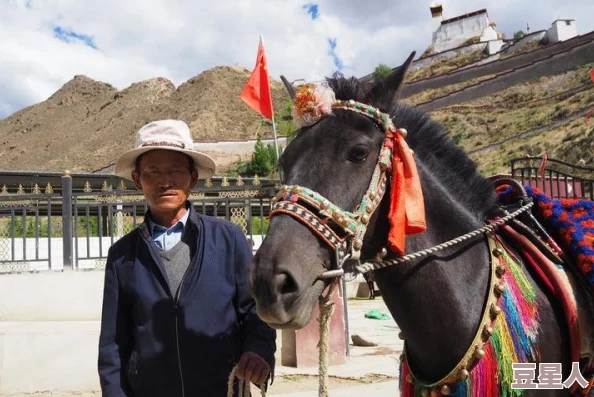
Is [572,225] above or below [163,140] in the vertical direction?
below

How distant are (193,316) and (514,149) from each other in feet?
121

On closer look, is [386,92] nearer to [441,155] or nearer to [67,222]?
[441,155]

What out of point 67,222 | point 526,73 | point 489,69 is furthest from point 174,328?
point 489,69

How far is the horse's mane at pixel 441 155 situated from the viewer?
232 cm

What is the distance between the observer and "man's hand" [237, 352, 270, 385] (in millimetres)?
2168

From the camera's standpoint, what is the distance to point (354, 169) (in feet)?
6.69

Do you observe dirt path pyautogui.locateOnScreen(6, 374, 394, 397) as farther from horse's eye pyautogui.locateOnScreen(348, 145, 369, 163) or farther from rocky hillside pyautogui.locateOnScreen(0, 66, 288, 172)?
rocky hillside pyautogui.locateOnScreen(0, 66, 288, 172)

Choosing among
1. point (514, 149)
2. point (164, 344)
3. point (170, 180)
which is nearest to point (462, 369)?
point (164, 344)

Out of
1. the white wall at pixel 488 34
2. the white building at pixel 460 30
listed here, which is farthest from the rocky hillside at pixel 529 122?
the white building at pixel 460 30

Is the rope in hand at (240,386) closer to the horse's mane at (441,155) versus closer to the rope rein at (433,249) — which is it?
the rope rein at (433,249)

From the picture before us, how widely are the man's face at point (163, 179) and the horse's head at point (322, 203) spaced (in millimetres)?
457

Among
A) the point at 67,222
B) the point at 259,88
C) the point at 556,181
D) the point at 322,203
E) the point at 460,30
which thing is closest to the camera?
the point at 322,203

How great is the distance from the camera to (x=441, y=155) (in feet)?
8.03

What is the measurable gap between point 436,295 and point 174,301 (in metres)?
1.00
